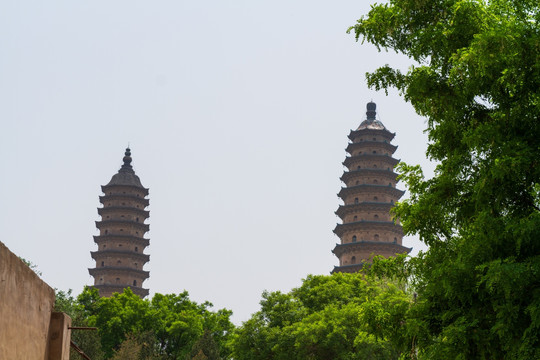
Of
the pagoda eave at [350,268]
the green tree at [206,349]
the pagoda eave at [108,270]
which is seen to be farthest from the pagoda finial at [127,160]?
the green tree at [206,349]

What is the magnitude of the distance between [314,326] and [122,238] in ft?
137

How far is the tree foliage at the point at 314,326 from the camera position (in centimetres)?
2744

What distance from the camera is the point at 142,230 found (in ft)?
227

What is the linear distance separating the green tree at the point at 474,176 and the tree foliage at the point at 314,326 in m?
14.9

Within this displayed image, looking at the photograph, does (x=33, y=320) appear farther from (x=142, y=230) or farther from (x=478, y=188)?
(x=142, y=230)

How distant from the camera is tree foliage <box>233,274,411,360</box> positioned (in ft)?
90.0

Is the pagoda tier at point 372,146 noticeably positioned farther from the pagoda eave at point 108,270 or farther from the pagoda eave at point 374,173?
the pagoda eave at point 108,270

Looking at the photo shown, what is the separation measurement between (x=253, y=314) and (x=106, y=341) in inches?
698

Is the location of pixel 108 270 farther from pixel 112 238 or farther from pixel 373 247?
pixel 373 247

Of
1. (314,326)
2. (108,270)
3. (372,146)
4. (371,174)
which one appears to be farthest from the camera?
(108,270)

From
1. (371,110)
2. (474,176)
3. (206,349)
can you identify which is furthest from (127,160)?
(474,176)

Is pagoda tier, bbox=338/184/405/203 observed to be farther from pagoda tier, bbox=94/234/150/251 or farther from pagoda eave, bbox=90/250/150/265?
pagoda tier, bbox=94/234/150/251

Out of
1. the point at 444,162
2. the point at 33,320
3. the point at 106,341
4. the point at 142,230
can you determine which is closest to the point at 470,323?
the point at 444,162

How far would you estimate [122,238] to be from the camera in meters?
67.1
